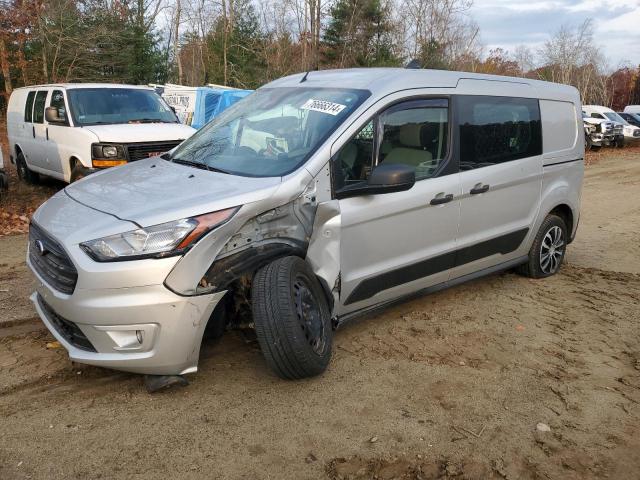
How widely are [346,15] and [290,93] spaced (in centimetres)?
2751

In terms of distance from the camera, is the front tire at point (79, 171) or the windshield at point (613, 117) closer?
the front tire at point (79, 171)

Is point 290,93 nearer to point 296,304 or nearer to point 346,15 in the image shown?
point 296,304

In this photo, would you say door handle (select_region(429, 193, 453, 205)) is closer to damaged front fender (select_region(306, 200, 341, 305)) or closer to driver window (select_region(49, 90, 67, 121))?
damaged front fender (select_region(306, 200, 341, 305))

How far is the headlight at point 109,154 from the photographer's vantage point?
8.05m

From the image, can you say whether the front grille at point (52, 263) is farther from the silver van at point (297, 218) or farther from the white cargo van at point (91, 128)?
the white cargo van at point (91, 128)

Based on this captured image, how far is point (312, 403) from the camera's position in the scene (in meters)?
3.41

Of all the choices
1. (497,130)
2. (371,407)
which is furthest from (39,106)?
(371,407)

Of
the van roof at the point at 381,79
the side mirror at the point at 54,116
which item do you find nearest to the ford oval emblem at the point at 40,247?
the van roof at the point at 381,79

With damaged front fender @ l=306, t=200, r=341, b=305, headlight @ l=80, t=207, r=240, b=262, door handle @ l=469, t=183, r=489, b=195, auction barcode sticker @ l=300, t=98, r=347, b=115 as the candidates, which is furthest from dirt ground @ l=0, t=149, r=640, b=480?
auction barcode sticker @ l=300, t=98, r=347, b=115

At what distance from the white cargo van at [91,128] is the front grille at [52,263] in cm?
466

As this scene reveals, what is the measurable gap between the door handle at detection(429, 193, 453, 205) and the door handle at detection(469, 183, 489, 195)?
27 cm

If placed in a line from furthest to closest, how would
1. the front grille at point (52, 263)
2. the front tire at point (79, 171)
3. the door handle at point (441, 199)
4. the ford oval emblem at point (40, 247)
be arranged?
the front tire at point (79, 171), the door handle at point (441, 199), the ford oval emblem at point (40, 247), the front grille at point (52, 263)

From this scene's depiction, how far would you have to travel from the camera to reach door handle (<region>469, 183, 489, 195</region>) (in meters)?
4.61

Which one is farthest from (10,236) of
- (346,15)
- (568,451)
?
(346,15)
